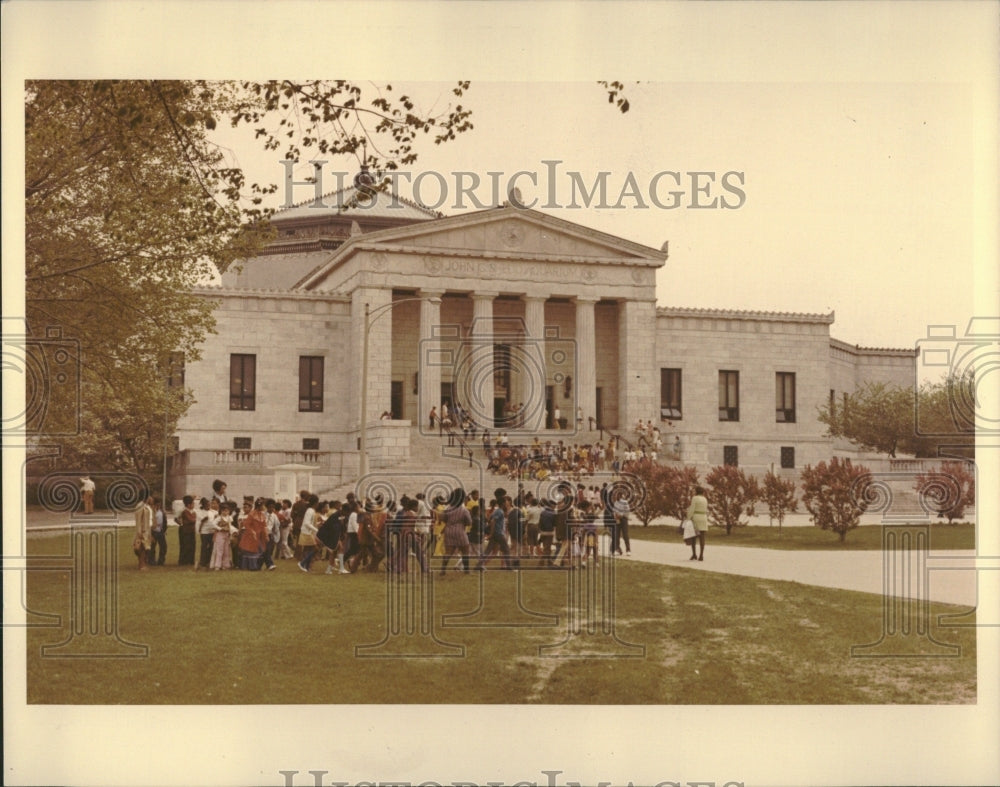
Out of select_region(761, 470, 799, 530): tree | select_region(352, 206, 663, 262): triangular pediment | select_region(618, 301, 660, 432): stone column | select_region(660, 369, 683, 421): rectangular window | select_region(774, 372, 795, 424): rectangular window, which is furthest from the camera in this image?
select_region(618, 301, 660, 432): stone column

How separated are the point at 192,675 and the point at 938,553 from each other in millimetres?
10000

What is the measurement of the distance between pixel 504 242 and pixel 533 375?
2.74m

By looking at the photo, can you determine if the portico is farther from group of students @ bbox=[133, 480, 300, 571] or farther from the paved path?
group of students @ bbox=[133, 480, 300, 571]

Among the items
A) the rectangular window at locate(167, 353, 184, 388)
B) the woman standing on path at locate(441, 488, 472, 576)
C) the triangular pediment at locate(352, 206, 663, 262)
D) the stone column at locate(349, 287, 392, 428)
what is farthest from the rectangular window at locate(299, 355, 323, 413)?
the woman standing on path at locate(441, 488, 472, 576)

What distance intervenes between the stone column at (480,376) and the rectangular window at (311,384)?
2697mm

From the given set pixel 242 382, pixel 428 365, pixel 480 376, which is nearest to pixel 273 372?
pixel 242 382

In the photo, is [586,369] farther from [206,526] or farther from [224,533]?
[206,526]

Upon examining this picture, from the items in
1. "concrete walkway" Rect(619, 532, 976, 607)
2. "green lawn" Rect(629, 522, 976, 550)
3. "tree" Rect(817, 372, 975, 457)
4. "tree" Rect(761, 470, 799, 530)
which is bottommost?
"concrete walkway" Rect(619, 532, 976, 607)

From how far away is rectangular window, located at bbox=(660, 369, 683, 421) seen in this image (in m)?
21.2

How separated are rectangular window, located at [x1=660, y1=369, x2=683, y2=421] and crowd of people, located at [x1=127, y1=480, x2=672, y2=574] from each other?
3.06 metres

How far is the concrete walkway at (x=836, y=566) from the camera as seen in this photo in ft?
51.0

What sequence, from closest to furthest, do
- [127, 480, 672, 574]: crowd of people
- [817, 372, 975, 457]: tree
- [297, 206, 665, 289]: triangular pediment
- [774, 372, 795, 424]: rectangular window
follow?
1. [817, 372, 975, 457]: tree
2. [127, 480, 672, 574]: crowd of people
3. [297, 206, 665, 289]: triangular pediment
4. [774, 372, 795, 424]: rectangular window

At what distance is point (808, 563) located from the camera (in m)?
17.9

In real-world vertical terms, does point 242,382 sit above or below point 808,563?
above
